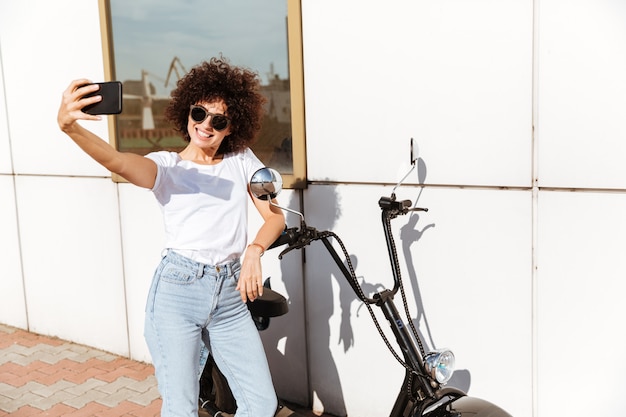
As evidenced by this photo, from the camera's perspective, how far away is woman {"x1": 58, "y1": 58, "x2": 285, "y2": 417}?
263 cm

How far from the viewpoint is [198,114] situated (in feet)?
8.91

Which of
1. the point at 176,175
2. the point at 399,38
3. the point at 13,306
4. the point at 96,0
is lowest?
the point at 13,306

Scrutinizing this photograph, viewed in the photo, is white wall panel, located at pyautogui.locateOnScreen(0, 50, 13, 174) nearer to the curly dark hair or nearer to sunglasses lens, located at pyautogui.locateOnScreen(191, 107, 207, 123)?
the curly dark hair

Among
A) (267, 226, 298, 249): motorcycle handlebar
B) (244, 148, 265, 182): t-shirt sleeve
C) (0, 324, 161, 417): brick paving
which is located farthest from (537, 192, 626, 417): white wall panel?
(0, 324, 161, 417): brick paving

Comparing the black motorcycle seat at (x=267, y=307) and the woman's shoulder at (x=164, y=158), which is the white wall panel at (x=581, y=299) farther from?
the woman's shoulder at (x=164, y=158)

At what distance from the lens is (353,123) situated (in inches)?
139

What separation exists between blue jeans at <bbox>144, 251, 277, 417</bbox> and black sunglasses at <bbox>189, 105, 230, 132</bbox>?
549mm

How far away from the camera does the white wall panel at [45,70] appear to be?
492cm

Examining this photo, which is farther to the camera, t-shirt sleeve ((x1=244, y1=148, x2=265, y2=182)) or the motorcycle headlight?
t-shirt sleeve ((x1=244, y1=148, x2=265, y2=182))

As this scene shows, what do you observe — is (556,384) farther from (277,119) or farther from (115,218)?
(115,218)

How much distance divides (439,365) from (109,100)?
149cm

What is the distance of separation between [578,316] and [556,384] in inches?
13.6

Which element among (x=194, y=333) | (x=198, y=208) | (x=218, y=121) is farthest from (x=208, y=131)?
(x=194, y=333)

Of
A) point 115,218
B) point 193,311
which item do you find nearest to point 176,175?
point 193,311
